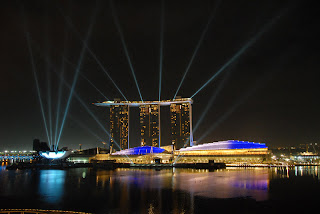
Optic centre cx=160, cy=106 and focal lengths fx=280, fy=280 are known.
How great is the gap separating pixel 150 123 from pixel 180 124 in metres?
20.7

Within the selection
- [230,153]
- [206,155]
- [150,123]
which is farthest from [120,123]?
[230,153]

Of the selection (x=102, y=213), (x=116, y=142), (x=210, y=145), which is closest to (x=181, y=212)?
(x=102, y=213)

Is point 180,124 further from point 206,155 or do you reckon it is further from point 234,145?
point 234,145

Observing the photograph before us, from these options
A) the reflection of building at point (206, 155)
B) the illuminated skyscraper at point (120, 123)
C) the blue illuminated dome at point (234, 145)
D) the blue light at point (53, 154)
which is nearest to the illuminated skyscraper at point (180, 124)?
the illuminated skyscraper at point (120, 123)

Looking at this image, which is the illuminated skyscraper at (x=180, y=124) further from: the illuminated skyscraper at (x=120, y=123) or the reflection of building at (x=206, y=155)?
the reflection of building at (x=206, y=155)

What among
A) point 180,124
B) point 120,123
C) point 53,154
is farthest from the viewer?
point 120,123

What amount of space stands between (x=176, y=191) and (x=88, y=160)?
9030 centimetres

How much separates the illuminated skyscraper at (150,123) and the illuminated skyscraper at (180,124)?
1021 cm

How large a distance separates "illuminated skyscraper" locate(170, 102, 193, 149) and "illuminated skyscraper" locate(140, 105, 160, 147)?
402 inches

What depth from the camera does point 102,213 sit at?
24.1m

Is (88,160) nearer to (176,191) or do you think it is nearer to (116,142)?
(116,142)

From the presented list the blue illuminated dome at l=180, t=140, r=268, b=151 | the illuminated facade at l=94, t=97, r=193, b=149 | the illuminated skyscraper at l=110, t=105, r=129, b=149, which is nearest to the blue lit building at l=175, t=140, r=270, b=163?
the blue illuminated dome at l=180, t=140, r=268, b=151

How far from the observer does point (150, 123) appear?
180750mm

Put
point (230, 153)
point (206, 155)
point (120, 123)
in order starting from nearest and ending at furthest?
point (230, 153) < point (206, 155) < point (120, 123)
